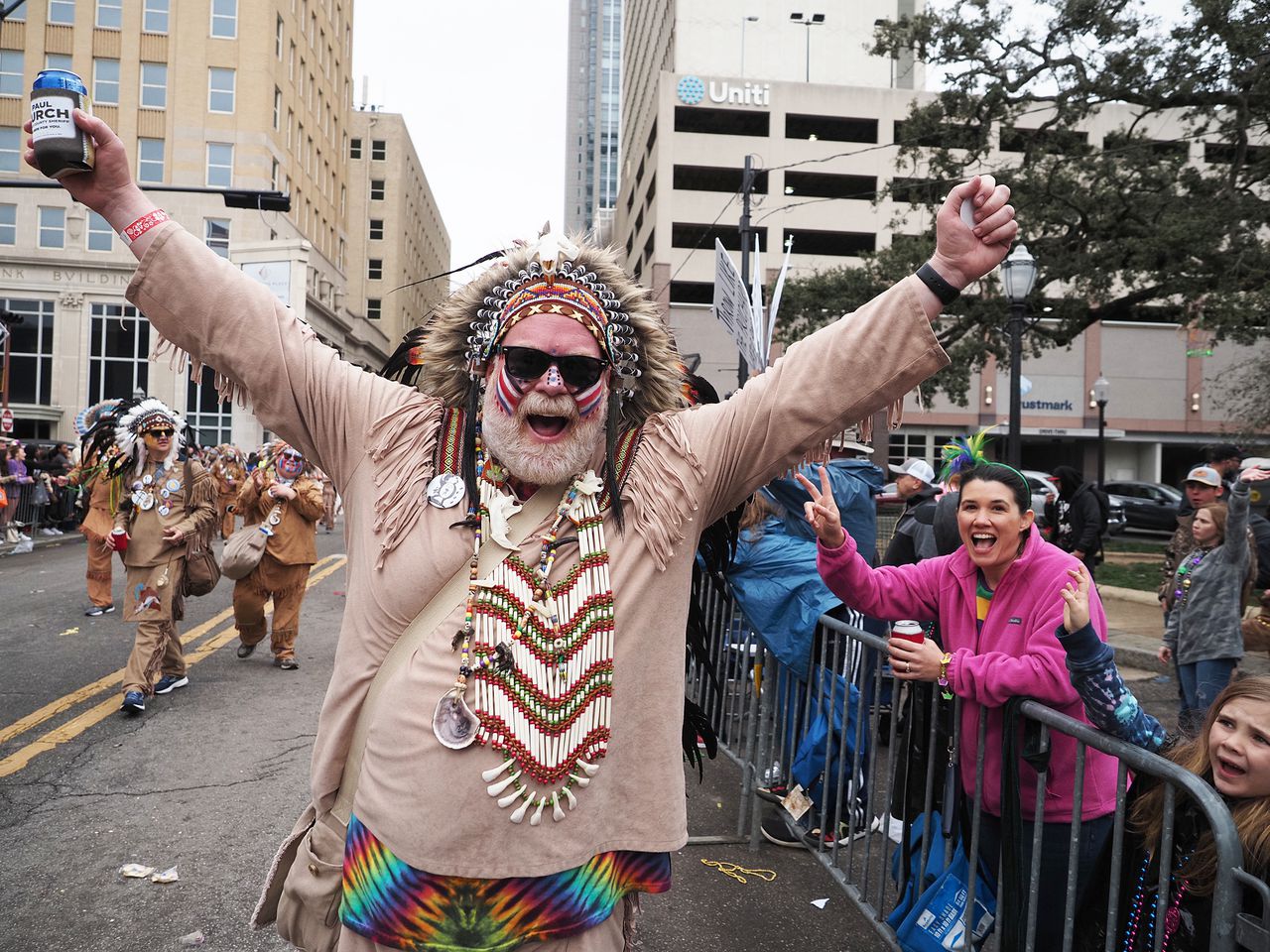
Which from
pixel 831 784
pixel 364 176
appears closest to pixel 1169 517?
pixel 831 784

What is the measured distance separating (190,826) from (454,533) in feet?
10.1

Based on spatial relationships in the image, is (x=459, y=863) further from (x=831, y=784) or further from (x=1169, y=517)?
(x=1169, y=517)

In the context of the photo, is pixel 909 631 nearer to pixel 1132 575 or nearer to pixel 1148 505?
pixel 1132 575

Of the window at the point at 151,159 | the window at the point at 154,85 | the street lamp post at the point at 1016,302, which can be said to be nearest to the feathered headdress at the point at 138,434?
the street lamp post at the point at 1016,302

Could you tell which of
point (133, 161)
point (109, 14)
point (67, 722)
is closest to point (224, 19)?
point (109, 14)

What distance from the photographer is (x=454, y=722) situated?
6.31 feet

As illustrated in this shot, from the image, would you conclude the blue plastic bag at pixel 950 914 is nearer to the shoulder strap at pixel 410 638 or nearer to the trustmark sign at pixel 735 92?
the shoulder strap at pixel 410 638

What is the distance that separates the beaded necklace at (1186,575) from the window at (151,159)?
3680 cm

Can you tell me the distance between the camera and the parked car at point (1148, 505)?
24.2 metres

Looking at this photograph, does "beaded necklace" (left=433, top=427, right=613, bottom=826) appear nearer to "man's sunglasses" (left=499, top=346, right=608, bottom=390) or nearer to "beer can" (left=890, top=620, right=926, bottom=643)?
"man's sunglasses" (left=499, top=346, right=608, bottom=390)

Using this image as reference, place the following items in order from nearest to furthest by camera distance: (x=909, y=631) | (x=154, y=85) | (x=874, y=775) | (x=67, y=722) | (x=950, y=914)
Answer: (x=950, y=914), (x=909, y=631), (x=874, y=775), (x=67, y=722), (x=154, y=85)

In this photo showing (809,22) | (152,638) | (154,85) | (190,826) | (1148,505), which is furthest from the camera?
(809,22)

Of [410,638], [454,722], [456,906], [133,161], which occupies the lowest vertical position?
[456,906]

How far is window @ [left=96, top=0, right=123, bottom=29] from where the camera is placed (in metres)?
34.0
